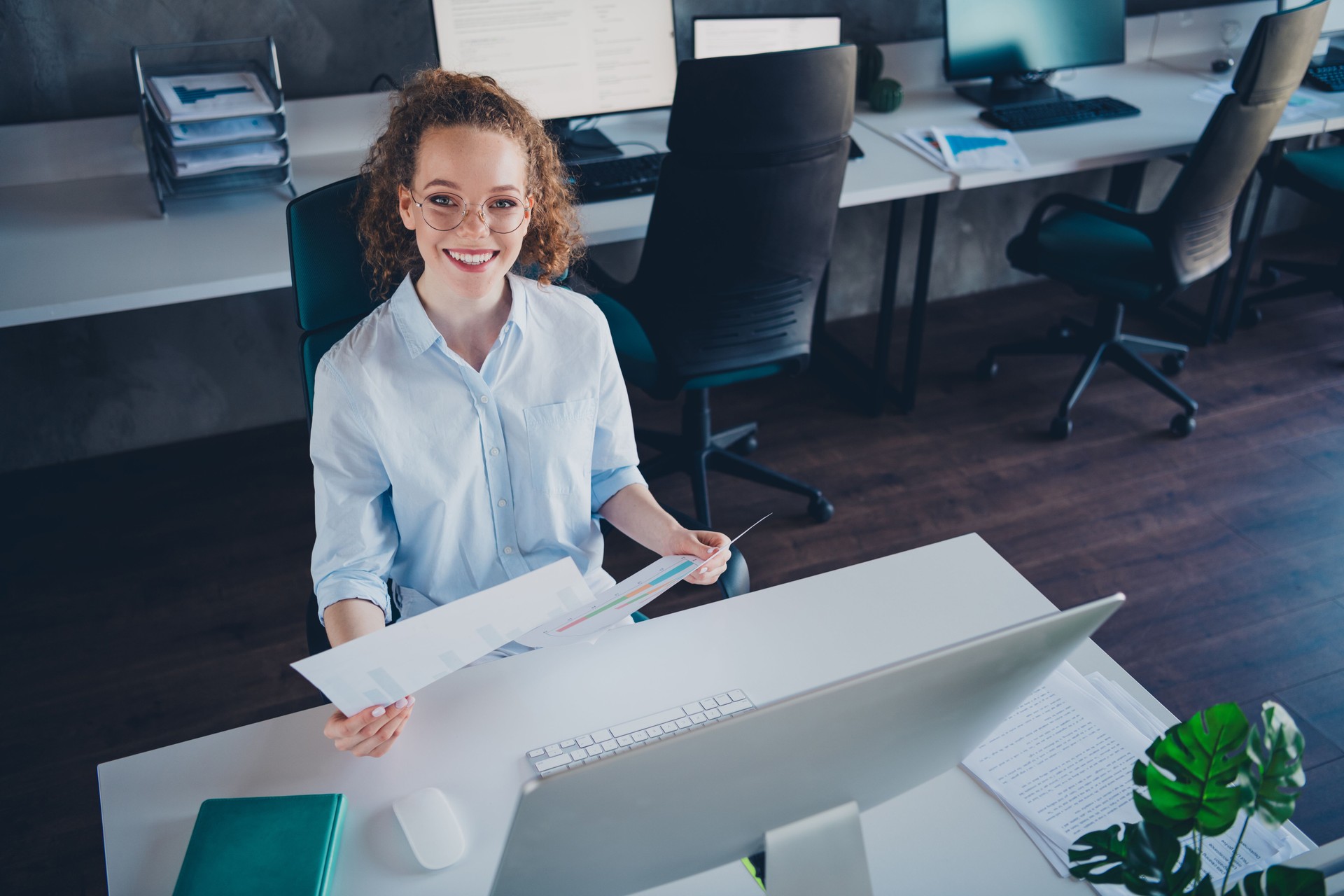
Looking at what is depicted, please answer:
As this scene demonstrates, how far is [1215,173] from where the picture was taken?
2.61 meters

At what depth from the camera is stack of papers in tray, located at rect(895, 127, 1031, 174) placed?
2.71m

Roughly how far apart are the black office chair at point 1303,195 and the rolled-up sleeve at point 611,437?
8.75 feet

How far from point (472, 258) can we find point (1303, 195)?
10.1 feet

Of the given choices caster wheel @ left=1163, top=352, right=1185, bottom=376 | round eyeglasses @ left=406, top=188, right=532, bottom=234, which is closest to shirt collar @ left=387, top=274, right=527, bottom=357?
round eyeglasses @ left=406, top=188, right=532, bottom=234

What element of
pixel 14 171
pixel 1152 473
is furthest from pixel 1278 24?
pixel 14 171

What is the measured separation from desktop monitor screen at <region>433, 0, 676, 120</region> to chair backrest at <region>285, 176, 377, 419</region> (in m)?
1.22

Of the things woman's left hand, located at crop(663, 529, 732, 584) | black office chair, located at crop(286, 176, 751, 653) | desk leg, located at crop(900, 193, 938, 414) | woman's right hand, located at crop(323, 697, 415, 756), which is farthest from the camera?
desk leg, located at crop(900, 193, 938, 414)

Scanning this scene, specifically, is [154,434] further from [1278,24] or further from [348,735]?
[1278,24]

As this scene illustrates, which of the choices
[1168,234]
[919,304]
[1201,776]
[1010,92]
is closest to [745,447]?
[919,304]

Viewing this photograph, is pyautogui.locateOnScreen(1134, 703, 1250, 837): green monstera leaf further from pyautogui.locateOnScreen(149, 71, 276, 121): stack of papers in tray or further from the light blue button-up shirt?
pyautogui.locateOnScreen(149, 71, 276, 121): stack of papers in tray

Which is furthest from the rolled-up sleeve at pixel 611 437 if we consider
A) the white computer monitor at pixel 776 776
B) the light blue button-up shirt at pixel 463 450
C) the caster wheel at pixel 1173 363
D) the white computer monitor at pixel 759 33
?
the caster wheel at pixel 1173 363

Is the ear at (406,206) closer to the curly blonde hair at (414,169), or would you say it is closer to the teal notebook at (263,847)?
the curly blonde hair at (414,169)

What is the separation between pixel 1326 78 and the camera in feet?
10.8

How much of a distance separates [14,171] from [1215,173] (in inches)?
114
